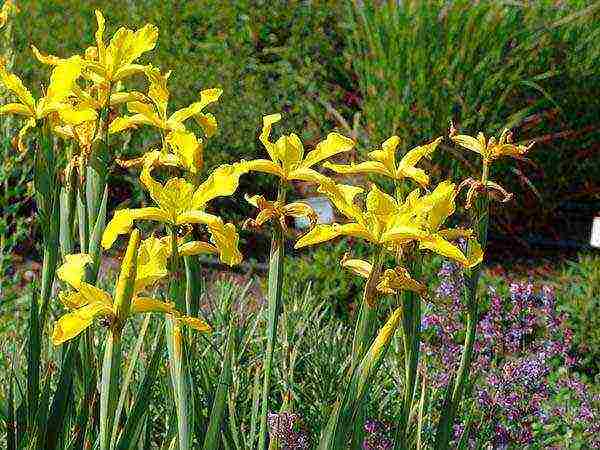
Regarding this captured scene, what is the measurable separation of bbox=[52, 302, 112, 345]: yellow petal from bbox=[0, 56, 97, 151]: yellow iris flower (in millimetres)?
345

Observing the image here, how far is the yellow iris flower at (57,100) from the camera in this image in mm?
1282

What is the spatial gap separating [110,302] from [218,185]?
194 mm

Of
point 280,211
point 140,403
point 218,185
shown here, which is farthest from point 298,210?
point 140,403

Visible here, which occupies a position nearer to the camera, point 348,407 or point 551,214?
point 348,407

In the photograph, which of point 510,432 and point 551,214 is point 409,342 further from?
point 551,214

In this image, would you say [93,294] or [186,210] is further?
[186,210]

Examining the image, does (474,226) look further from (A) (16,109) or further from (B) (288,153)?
(A) (16,109)

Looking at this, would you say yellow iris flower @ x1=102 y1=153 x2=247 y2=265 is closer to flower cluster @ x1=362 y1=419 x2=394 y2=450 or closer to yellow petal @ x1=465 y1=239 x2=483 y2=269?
yellow petal @ x1=465 y1=239 x2=483 y2=269

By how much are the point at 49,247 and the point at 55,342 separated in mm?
402

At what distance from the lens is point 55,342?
38.8 inches

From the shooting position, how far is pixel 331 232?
1132 millimetres

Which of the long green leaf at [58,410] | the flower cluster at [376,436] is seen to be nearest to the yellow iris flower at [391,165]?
the long green leaf at [58,410]

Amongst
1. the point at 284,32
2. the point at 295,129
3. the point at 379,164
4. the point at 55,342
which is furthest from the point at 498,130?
the point at 55,342

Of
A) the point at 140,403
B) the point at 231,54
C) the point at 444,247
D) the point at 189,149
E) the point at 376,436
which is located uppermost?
the point at 231,54
